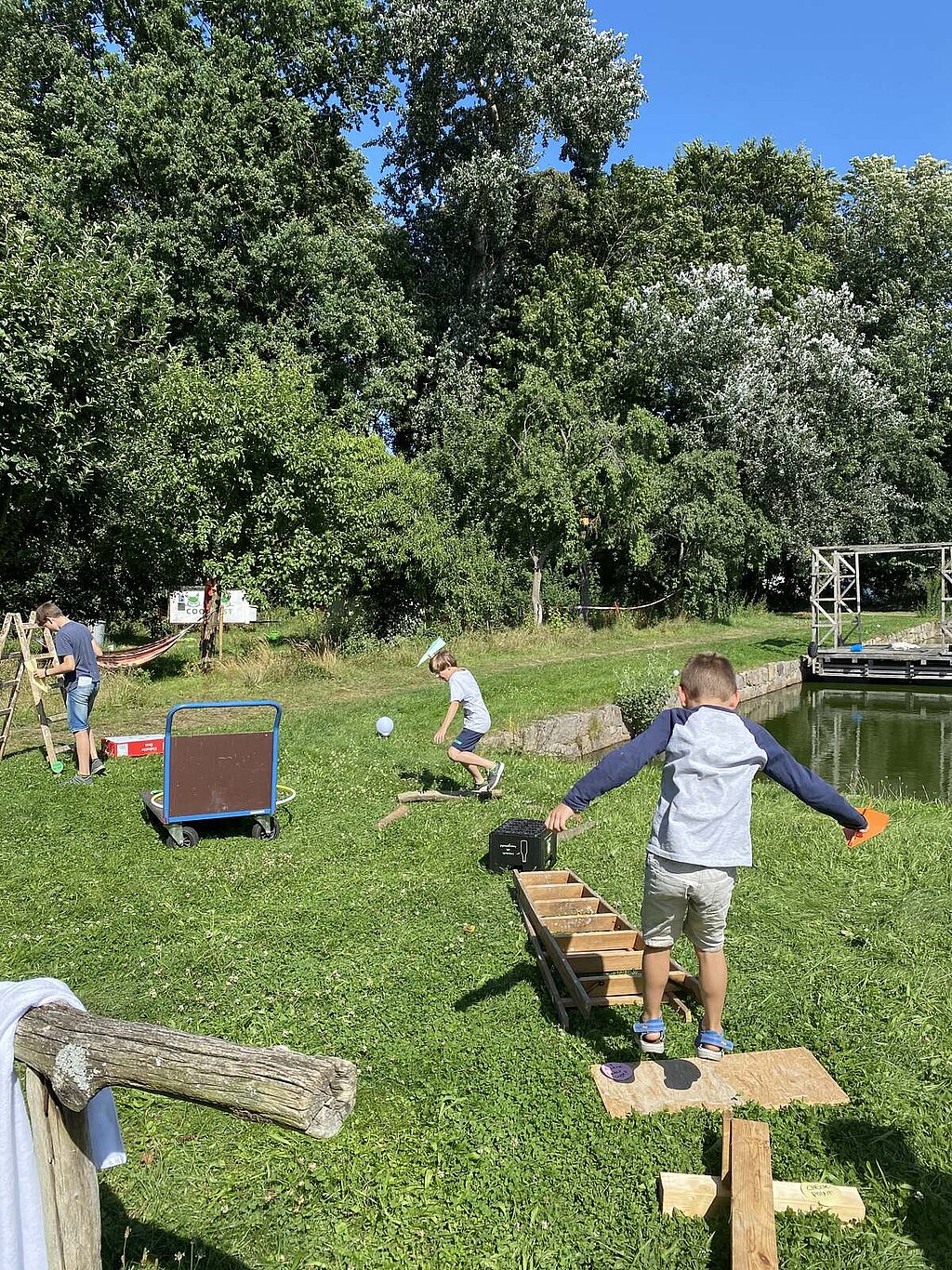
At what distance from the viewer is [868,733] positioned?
1838 cm

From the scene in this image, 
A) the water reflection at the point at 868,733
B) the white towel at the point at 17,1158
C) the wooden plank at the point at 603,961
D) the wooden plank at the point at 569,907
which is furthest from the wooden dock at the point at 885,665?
the white towel at the point at 17,1158

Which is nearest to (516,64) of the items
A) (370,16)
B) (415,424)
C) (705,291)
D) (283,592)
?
(370,16)

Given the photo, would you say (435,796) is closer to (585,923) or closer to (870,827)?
(585,923)

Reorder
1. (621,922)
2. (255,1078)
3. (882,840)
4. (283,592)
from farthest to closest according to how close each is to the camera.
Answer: (283,592), (882,840), (621,922), (255,1078)

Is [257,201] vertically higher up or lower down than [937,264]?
lower down

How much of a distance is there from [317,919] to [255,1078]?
4555 millimetres

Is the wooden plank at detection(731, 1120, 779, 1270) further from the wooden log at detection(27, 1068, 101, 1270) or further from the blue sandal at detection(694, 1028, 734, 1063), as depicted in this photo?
the wooden log at detection(27, 1068, 101, 1270)

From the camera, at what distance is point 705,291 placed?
29.4 m

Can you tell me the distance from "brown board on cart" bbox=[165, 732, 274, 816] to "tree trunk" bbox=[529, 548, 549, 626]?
16543 millimetres

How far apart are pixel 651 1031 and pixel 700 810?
1.19 m

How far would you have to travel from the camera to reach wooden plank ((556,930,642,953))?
18.0 feet

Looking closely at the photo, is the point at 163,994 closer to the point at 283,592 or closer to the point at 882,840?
the point at 882,840

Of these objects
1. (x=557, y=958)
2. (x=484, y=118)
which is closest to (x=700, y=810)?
(x=557, y=958)

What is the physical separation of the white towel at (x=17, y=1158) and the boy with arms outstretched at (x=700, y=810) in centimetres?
234
